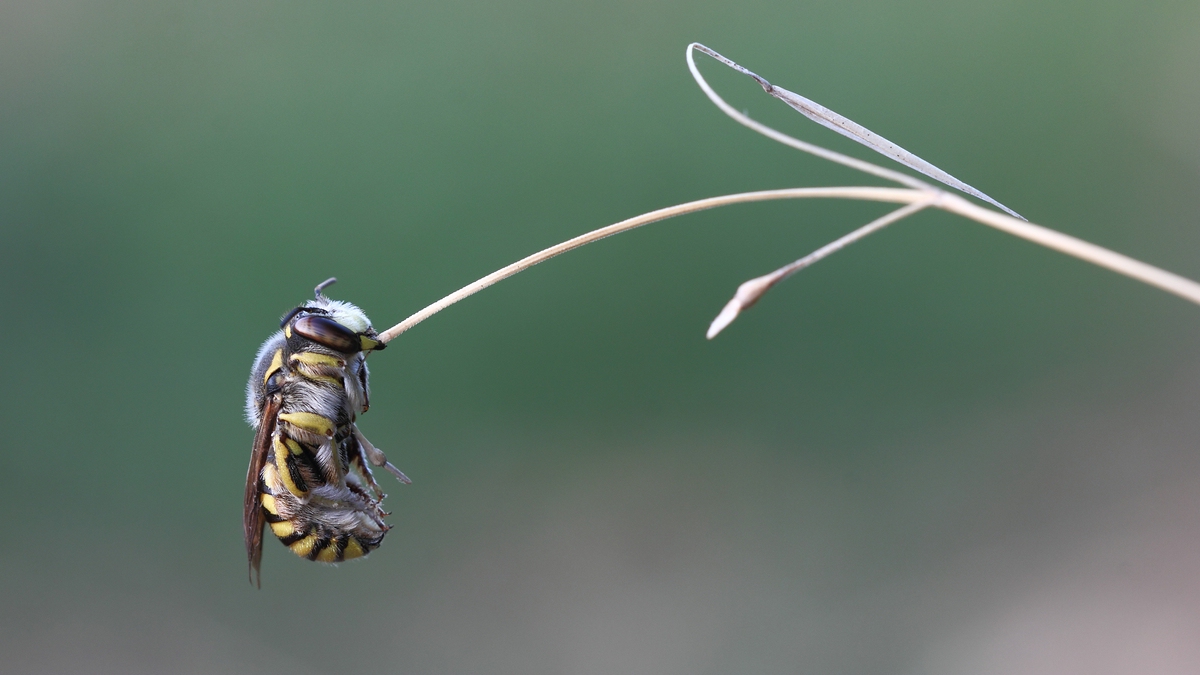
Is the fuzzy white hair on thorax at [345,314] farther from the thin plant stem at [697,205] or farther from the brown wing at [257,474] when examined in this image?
the thin plant stem at [697,205]

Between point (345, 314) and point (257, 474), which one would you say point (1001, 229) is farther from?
point (257, 474)

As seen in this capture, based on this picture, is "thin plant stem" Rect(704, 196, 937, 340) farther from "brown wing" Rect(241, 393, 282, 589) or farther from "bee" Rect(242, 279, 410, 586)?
"brown wing" Rect(241, 393, 282, 589)

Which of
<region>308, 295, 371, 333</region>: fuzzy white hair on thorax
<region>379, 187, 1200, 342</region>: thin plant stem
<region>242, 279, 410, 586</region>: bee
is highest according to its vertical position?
<region>308, 295, 371, 333</region>: fuzzy white hair on thorax

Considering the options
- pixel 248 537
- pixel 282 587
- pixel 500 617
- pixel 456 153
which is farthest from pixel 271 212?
pixel 248 537

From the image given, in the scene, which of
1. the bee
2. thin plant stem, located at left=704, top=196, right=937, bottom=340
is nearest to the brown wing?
the bee

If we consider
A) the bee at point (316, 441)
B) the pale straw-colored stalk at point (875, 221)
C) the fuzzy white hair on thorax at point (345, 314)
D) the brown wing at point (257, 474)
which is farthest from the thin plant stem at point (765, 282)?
the brown wing at point (257, 474)

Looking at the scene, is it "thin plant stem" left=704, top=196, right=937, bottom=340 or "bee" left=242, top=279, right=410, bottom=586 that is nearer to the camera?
"thin plant stem" left=704, top=196, right=937, bottom=340

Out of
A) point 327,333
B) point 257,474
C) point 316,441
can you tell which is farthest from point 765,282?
point 257,474

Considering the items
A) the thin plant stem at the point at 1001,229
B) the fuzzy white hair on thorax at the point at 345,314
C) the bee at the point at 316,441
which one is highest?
the fuzzy white hair on thorax at the point at 345,314
